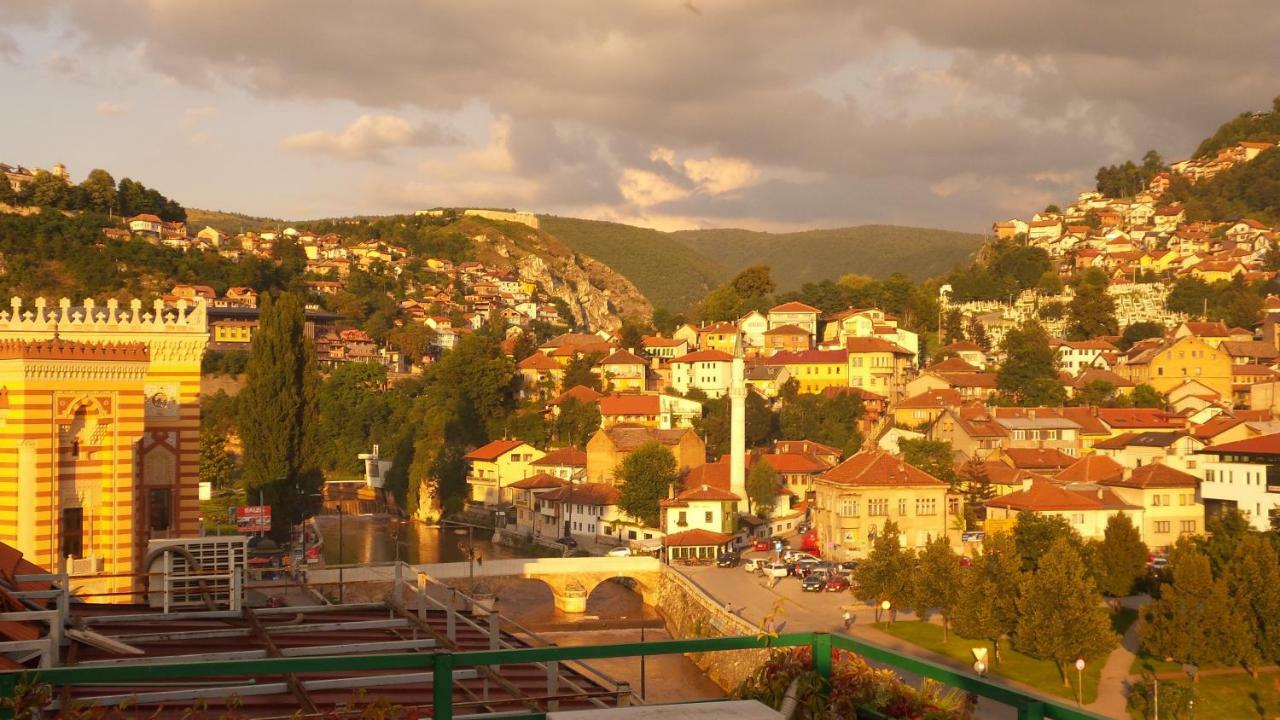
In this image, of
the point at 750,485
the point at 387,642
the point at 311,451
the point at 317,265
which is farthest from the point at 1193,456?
the point at 317,265

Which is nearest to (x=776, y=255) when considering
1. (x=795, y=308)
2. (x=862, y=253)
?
(x=862, y=253)

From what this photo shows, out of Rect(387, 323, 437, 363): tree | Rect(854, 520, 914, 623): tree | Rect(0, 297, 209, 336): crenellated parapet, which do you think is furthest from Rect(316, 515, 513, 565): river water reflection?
Rect(387, 323, 437, 363): tree

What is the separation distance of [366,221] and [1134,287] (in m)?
78.7

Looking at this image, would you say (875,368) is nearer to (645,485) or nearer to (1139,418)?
(1139,418)

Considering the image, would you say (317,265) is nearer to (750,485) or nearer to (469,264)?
(469,264)

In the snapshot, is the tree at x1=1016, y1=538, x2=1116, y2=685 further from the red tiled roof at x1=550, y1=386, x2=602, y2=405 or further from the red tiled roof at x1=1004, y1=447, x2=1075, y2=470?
the red tiled roof at x1=550, y1=386, x2=602, y2=405

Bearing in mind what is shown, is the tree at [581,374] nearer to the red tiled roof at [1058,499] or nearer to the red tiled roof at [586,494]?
the red tiled roof at [586,494]

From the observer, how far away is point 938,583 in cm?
3041

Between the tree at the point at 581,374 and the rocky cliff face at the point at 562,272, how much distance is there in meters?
58.1

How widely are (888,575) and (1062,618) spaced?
6707 millimetres

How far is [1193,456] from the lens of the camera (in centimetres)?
4547

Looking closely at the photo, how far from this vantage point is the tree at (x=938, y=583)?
30.1m

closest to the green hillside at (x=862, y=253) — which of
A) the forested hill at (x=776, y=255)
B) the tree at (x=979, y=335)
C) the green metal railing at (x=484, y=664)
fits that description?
the forested hill at (x=776, y=255)

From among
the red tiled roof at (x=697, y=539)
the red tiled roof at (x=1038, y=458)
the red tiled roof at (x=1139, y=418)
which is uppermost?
the red tiled roof at (x=1139, y=418)
